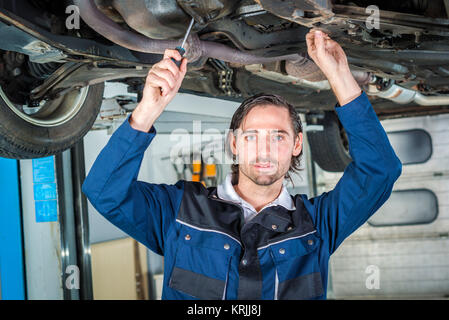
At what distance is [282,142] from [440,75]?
1463 millimetres

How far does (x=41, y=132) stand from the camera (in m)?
1.87

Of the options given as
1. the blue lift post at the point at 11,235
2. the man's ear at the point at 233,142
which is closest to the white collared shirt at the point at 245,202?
the man's ear at the point at 233,142

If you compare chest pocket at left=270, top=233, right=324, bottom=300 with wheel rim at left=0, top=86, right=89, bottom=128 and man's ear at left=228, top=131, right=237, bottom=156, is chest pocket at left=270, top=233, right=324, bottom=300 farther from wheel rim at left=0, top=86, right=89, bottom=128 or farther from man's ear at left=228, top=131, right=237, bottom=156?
wheel rim at left=0, top=86, right=89, bottom=128

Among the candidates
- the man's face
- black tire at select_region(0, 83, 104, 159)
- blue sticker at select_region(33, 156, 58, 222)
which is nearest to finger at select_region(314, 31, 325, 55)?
the man's face

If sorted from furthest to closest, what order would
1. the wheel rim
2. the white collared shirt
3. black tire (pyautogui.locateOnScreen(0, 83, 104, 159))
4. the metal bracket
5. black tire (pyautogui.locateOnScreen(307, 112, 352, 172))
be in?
black tire (pyautogui.locateOnScreen(307, 112, 352, 172))
the metal bracket
the wheel rim
black tire (pyautogui.locateOnScreen(0, 83, 104, 159))
the white collared shirt

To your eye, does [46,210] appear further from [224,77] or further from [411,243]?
[411,243]

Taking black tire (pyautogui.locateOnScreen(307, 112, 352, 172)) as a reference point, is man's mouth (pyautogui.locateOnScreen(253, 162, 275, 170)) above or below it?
below

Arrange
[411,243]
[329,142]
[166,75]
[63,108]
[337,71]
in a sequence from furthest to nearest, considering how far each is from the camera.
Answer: [411,243], [329,142], [63,108], [337,71], [166,75]

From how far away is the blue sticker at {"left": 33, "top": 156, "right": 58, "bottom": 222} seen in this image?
3.17 metres

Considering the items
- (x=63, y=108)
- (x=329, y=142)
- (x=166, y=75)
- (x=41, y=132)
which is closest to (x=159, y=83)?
(x=166, y=75)

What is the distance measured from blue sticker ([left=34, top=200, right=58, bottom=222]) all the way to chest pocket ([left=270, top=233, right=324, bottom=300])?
234 cm

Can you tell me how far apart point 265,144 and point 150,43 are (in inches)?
21.2

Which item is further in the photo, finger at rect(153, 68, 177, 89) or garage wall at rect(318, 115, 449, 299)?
garage wall at rect(318, 115, 449, 299)

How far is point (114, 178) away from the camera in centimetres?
109
